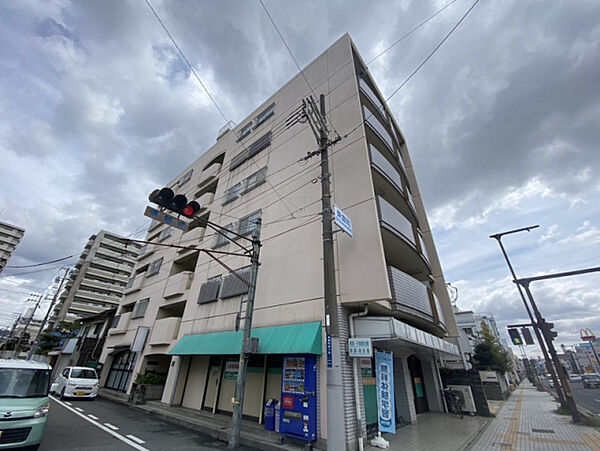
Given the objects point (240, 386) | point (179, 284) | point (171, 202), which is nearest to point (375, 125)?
point (171, 202)

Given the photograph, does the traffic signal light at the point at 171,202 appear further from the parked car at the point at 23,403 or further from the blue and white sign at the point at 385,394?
the blue and white sign at the point at 385,394

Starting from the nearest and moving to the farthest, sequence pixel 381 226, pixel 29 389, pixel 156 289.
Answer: pixel 29 389 < pixel 381 226 < pixel 156 289

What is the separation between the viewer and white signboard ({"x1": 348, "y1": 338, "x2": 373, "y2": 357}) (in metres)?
7.04

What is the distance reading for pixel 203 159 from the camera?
23.5m

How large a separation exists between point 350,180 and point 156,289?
16.3 meters

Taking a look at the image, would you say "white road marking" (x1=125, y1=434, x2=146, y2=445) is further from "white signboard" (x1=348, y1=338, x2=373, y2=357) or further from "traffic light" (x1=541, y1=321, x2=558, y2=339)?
"traffic light" (x1=541, y1=321, x2=558, y2=339)

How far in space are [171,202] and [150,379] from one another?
1391cm

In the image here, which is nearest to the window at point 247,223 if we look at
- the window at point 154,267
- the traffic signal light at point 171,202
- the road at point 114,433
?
the traffic signal light at point 171,202

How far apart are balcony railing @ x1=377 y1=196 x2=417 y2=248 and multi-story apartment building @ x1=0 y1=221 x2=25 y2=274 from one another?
8989 centimetres

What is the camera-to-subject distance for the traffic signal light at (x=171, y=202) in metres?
5.05

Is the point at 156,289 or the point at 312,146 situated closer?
the point at 312,146

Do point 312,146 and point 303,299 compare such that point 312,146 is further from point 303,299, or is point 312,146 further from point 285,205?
point 303,299

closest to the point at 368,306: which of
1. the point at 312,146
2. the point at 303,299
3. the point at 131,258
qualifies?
the point at 303,299

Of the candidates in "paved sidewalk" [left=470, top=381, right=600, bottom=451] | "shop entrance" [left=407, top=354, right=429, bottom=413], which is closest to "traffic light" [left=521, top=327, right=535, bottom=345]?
"paved sidewalk" [left=470, top=381, right=600, bottom=451]
